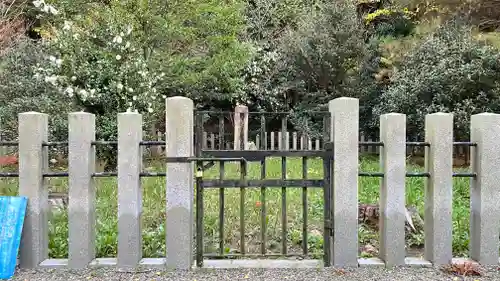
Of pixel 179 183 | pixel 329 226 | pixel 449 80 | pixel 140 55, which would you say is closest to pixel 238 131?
pixel 179 183

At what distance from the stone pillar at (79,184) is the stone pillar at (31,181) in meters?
0.22

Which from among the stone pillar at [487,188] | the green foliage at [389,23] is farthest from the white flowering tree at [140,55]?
the stone pillar at [487,188]

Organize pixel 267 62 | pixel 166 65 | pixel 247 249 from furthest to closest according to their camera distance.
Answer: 1. pixel 267 62
2. pixel 166 65
3. pixel 247 249

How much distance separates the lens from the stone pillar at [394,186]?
3.19 meters

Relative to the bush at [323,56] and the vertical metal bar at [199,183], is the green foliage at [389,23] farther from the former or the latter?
the vertical metal bar at [199,183]

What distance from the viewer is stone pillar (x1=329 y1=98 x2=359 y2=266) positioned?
125 inches

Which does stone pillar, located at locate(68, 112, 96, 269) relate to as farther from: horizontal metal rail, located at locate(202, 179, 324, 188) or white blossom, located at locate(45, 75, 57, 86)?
white blossom, located at locate(45, 75, 57, 86)

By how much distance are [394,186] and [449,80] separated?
24.2 ft

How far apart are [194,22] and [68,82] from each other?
11.4 feet

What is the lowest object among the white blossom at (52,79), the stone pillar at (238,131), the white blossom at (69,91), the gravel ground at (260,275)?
the gravel ground at (260,275)

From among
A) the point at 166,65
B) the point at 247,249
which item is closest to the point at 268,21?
the point at 166,65

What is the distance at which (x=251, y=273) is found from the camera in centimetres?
311

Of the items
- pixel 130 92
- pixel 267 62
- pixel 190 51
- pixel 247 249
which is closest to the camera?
pixel 247 249

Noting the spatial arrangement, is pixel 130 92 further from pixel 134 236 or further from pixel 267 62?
pixel 267 62
